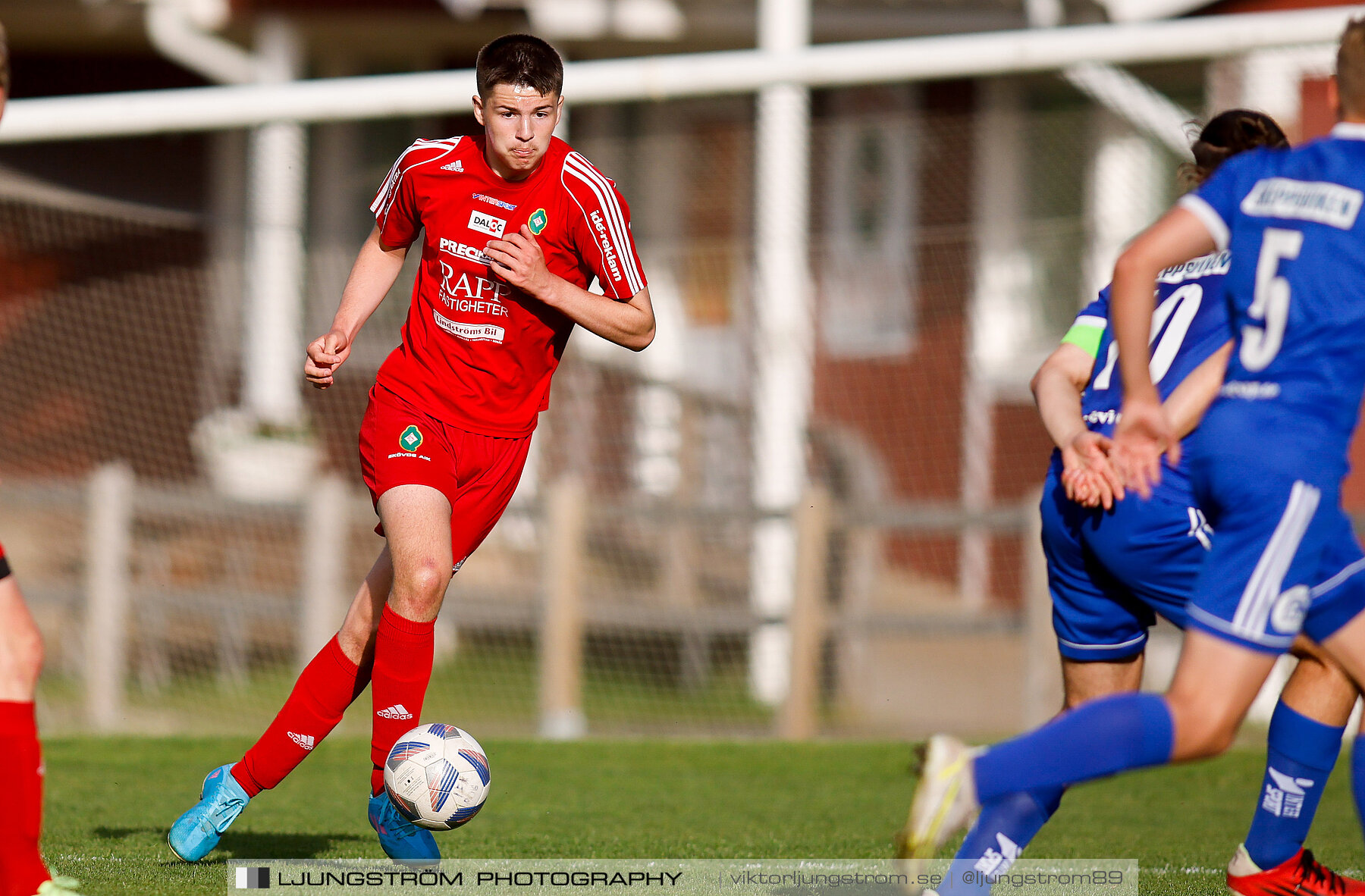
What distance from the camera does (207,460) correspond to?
11961 mm

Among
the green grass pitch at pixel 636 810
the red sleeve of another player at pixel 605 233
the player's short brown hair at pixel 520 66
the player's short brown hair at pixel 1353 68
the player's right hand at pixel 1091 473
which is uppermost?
the player's short brown hair at pixel 520 66

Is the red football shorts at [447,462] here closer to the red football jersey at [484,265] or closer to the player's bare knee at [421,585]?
the red football jersey at [484,265]

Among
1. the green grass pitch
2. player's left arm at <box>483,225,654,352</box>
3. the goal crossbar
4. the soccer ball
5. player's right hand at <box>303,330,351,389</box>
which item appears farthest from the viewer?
the goal crossbar

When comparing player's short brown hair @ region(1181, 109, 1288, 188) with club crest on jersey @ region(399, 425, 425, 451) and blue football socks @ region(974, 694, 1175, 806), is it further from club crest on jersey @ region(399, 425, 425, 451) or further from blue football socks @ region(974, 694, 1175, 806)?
club crest on jersey @ region(399, 425, 425, 451)

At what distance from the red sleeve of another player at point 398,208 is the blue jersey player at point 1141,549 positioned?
1.90 metres

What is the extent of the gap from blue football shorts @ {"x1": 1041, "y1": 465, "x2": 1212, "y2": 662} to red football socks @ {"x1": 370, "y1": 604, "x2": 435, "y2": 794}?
1676mm

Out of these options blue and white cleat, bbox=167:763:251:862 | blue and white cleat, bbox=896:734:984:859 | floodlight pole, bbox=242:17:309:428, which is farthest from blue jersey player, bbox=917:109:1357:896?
floodlight pole, bbox=242:17:309:428

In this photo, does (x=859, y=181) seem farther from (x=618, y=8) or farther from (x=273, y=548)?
(x=273, y=548)

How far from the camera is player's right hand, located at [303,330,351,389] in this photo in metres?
4.09

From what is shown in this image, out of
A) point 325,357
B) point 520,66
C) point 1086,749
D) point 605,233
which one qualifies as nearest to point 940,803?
point 1086,749

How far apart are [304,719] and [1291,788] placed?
2.65 meters

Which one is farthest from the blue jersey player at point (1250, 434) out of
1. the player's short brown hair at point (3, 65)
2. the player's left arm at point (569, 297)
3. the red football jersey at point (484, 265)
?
the player's short brown hair at point (3, 65)

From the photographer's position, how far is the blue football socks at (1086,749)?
9.75 feet

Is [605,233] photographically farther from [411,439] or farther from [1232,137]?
[1232,137]
